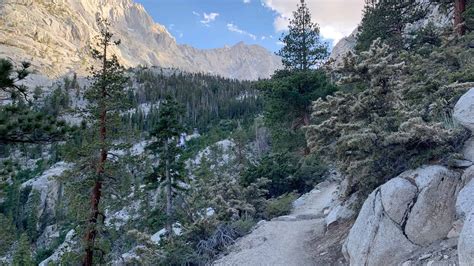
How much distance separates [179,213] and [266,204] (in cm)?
410

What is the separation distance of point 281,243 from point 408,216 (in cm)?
554

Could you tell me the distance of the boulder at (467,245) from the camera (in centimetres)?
512

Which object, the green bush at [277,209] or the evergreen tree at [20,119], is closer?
the evergreen tree at [20,119]

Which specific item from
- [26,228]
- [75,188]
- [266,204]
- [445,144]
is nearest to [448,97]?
[445,144]

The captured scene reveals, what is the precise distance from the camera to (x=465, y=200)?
20.9ft

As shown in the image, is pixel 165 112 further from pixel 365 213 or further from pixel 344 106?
pixel 365 213

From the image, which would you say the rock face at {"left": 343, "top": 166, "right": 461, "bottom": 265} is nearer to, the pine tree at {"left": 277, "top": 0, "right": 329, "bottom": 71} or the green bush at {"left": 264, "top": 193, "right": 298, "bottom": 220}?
the green bush at {"left": 264, "top": 193, "right": 298, "bottom": 220}

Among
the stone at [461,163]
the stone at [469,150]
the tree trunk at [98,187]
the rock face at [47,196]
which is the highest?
the stone at [469,150]

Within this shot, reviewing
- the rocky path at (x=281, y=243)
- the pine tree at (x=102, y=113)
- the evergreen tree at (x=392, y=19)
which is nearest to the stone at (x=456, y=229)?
the rocky path at (x=281, y=243)

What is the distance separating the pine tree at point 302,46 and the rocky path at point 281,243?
14636 mm

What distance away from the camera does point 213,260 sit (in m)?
12.6

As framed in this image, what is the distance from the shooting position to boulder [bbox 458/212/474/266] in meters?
5.12

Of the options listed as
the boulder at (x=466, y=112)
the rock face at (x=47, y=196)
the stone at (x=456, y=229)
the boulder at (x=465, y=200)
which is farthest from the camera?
the rock face at (x=47, y=196)

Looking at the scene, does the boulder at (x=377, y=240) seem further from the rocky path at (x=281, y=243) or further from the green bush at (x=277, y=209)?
the green bush at (x=277, y=209)
